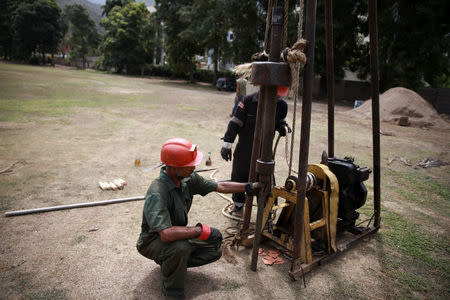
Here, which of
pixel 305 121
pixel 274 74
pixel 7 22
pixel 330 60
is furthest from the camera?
pixel 7 22

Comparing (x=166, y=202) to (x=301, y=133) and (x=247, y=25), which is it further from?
(x=247, y=25)

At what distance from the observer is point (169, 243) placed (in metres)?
2.56

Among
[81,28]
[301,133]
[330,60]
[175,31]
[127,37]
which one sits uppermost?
[81,28]

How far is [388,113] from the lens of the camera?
15.4 meters

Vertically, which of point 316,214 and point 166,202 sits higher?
point 166,202

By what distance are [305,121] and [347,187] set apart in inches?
54.6

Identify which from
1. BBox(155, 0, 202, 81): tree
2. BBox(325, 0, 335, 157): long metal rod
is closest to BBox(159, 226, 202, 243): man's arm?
BBox(325, 0, 335, 157): long metal rod

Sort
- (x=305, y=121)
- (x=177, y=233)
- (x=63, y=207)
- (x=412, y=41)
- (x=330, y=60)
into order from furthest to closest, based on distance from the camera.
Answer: (x=412, y=41)
(x=63, y=207)
(x=330, y=60)
(x=305, y=121)
(x=177, y=233)

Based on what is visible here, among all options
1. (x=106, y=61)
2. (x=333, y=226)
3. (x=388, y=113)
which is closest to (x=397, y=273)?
(x=333, y=226)

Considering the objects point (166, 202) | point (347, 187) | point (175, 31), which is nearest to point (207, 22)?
point (175, 31)

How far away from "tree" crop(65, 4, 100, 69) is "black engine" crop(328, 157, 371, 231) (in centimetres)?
7116

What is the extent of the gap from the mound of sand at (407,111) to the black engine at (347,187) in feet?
43.4

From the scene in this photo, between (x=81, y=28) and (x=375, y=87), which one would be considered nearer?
(x=375, y=87)

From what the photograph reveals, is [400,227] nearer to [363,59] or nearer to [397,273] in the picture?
[397,273]
